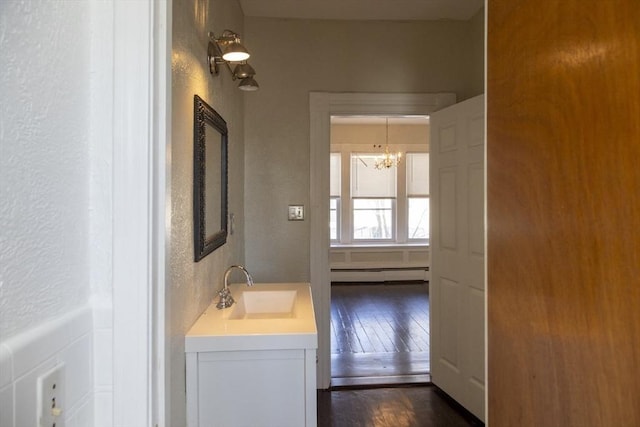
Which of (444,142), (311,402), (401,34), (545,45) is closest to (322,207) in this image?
(444,142)

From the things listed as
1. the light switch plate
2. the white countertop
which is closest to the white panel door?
the light switch plate

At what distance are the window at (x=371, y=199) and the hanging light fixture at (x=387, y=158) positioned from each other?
0.42ft

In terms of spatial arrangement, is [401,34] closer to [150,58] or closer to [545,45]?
[545,45]

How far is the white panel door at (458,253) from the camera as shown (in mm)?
2412

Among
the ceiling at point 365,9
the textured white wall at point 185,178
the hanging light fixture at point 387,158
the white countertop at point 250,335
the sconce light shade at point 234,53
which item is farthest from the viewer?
the hanging light fixture at point 387,158

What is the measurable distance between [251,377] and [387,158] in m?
5.29

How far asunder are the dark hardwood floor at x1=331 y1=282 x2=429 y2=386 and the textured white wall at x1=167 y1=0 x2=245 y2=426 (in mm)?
1719

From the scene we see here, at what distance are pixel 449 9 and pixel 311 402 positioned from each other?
2632mm

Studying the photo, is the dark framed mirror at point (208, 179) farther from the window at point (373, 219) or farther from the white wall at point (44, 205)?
the window at point (373, 219)

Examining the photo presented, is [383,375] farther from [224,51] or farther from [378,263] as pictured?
[378,263]

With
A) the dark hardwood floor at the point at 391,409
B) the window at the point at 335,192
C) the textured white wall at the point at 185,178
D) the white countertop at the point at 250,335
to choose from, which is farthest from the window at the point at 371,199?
the white countertop at the point at 250,335

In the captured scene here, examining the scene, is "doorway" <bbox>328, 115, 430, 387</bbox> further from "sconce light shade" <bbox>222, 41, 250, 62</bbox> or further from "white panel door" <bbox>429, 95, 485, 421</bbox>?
"sconce light shade" <bbox>222, 41, 250, 62</bbox>

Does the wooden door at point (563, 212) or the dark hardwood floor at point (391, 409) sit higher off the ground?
the wooden door at point (563, 212)

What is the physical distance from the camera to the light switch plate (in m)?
2.86
